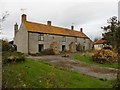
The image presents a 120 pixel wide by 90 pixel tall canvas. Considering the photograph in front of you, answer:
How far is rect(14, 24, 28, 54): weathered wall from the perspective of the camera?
3942 centimetres

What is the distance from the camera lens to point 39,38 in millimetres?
41625

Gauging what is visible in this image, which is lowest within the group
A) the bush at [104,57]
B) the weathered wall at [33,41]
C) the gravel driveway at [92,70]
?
the gravel driveway at [92,70]

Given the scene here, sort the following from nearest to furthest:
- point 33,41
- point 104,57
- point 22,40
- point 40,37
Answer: point 104,57, point 33,41, point 22,40, point 40,37

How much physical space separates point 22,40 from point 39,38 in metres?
3.45

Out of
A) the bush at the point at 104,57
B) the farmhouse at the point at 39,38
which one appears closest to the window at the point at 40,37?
the farmhouse at the point at 39,38

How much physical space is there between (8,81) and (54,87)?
6.81ft

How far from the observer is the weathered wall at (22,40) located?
39419 mm

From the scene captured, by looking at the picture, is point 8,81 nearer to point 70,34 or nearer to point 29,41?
point 29,41

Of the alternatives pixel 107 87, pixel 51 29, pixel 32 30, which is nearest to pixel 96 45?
pixel 51 29

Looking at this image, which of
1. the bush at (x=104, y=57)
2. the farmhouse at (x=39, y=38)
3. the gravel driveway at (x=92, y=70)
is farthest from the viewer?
the farmhouse at (x=39, y=38)

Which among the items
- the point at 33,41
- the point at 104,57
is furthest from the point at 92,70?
the point at 33,41

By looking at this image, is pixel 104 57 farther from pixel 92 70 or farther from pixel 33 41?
pixel 33 41

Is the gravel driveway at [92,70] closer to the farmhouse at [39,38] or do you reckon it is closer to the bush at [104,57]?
the bush at [104,57]

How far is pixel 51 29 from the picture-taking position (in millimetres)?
47094
